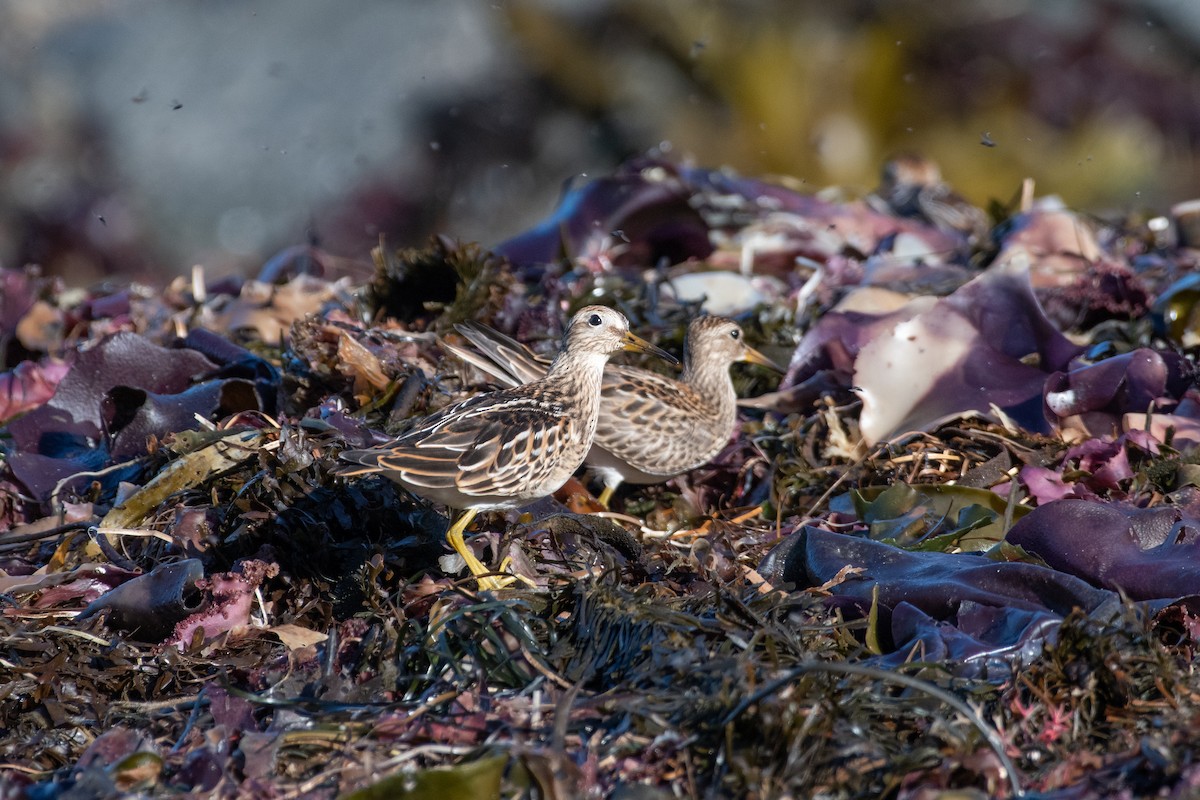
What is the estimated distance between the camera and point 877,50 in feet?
28.2

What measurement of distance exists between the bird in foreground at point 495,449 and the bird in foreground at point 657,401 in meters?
0.24

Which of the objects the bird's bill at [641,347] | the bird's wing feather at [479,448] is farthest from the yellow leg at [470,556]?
the bird's bill at [641,347]

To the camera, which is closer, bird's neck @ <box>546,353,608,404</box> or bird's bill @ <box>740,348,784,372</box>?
bird's neck @ <box>546,353,608,404</box>

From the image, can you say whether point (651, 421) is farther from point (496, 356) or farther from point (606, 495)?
point (496, 356)

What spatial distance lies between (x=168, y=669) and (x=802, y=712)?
4.15ft

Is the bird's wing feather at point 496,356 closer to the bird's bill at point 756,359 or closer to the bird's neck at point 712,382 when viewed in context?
the bird's neck at point 712,382

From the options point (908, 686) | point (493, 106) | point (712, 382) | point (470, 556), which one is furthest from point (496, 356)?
point (493, 106)

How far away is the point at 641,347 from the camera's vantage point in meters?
3.79

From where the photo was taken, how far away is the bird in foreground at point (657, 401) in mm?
3668

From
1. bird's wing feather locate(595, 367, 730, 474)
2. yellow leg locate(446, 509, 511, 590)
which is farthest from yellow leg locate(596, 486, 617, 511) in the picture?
yellow leg locate(446, 509, 511, 590)

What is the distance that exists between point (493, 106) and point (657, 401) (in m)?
5.05

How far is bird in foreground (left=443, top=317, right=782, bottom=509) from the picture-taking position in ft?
12.0

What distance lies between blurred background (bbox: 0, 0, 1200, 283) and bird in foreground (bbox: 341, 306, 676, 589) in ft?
15.0

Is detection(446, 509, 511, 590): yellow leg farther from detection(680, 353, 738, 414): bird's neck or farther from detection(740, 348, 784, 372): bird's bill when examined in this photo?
detection(740, 348, 784, 372): bird's bill
